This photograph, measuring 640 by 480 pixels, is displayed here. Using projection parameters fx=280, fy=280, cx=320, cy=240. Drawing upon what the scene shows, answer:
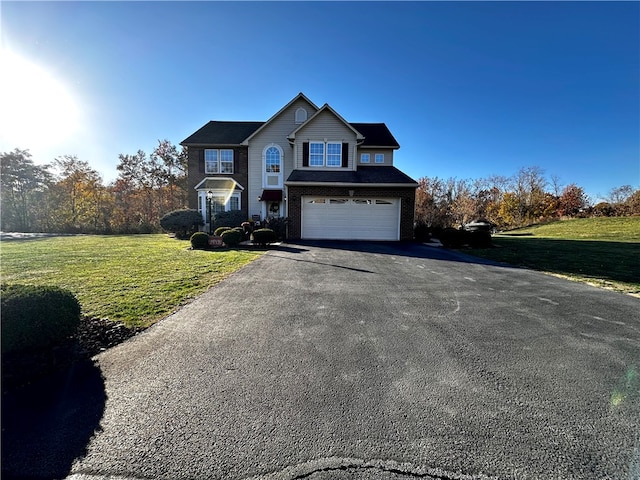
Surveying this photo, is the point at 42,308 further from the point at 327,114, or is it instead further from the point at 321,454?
the point at 327,114

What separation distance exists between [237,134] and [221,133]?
127 centimetres

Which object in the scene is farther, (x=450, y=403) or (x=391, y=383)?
(x=391, y=383)

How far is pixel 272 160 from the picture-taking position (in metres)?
20.5

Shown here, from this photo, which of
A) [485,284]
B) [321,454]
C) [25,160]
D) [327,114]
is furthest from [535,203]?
[25,160]

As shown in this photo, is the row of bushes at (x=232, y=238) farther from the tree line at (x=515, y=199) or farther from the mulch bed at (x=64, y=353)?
the tree line at (x=515, y=199)

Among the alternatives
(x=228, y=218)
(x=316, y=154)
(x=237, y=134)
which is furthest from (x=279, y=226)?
(x=237, y=134)

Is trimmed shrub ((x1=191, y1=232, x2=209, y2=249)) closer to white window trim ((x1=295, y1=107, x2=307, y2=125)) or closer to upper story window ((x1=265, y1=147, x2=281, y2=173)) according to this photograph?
upper story window ((x1=265, y1=147, x2=281, y2=173))

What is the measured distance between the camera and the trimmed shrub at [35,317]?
2.79 m

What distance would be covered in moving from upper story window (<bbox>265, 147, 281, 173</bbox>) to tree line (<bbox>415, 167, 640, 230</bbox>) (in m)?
16.2

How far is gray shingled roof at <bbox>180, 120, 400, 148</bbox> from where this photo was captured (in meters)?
20.8

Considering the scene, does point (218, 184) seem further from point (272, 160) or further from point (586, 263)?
point (586, 263)

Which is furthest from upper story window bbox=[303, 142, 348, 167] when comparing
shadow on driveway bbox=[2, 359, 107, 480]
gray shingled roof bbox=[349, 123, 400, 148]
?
shadow on driveway bbox=[2, 359, 107, 480]

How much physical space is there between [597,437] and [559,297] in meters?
4.69

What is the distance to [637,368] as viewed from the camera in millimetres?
3148
